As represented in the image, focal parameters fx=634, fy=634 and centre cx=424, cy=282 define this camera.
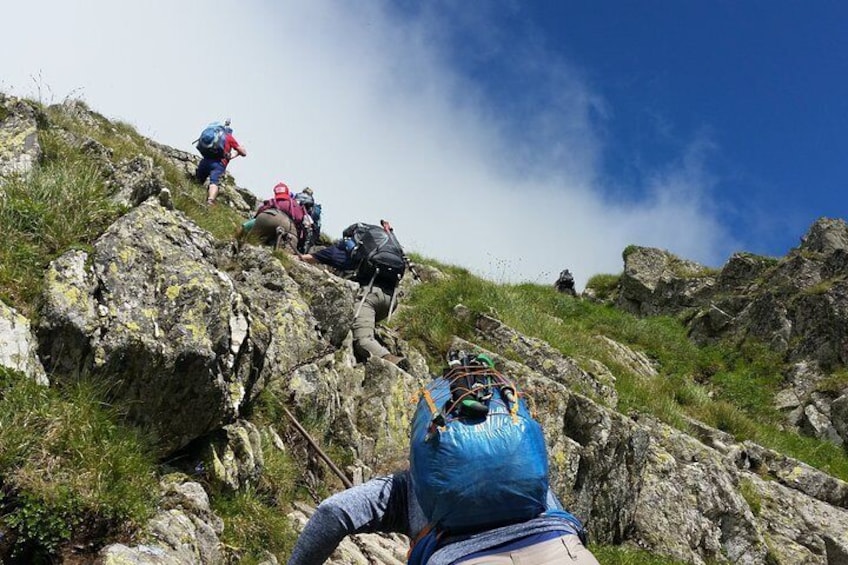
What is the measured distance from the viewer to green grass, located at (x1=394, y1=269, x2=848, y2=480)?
40.5 ft

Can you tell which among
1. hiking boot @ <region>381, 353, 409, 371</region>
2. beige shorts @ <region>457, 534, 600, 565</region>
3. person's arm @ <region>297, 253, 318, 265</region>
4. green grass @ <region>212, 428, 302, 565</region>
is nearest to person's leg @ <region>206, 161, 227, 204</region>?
person's arm @ <region>297, 253, 318, 265</region>

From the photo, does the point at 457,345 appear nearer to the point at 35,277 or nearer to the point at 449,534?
the point at 35,277

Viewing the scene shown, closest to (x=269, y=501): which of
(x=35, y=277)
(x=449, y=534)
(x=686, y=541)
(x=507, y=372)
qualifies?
(x=35, y=277)

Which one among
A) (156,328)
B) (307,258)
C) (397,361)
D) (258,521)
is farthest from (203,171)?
(258,521)

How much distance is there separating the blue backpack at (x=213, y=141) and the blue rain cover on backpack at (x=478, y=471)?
45.9 ft

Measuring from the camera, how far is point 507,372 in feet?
31.5

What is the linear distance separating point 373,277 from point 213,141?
7.17 metres

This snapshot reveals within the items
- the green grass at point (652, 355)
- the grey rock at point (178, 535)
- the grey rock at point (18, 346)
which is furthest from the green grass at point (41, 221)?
the green grass at point (652, 355)

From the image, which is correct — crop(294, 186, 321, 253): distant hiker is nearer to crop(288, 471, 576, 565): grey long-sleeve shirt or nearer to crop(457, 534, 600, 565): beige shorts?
crop(288, 471, 576, 565): grey long-sleeve shirt

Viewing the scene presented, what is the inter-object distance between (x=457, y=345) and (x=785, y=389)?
1160 cm

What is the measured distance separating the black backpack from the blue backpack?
20.3 ft

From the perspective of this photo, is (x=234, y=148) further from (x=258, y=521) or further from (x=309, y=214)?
(x=258, y=521)

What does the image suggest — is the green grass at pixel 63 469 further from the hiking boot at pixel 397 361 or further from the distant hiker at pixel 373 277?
the distant hiker at pixel 373 277

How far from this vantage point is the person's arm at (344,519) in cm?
290
